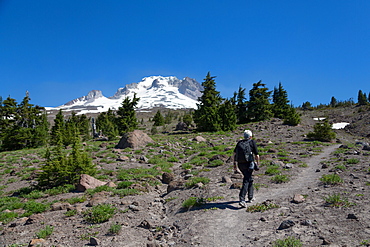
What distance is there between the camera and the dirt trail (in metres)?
5.54

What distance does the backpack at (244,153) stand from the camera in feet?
24.6

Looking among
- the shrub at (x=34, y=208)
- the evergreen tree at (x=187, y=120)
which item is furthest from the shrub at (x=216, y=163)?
the evergreen tree at (x=187, y=120)

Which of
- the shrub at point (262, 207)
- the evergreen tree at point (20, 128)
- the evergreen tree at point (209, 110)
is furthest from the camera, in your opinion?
the evergreen tree at point (209, 110)

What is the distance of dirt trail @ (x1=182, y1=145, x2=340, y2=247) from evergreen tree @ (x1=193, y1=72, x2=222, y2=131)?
29.8 m

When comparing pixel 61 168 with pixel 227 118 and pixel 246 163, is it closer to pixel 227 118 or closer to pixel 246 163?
pixel 246 163

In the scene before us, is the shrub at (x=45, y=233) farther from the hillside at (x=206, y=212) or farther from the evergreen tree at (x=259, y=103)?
the evergreen tree at (x=259, y=103)

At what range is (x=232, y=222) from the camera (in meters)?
6.38

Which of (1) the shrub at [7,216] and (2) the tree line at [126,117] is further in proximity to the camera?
(2) the tree line at [126,117]

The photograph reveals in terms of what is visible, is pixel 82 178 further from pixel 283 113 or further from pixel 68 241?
pixel 283 113

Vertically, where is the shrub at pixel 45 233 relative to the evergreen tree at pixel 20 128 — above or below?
below

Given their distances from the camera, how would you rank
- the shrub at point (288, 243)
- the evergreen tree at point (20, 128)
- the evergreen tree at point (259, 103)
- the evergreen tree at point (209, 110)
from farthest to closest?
the evergreen tree at point (259, 103) → the evergreen tree at point (209, 110) → the evergreen tree at point (20, 128) → the shrub at point (288, 243)

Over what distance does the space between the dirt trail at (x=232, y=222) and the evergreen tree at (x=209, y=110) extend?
97.9ft

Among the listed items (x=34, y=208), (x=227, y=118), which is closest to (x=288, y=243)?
(x=34, y=208)

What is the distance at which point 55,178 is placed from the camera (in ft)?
39.3
